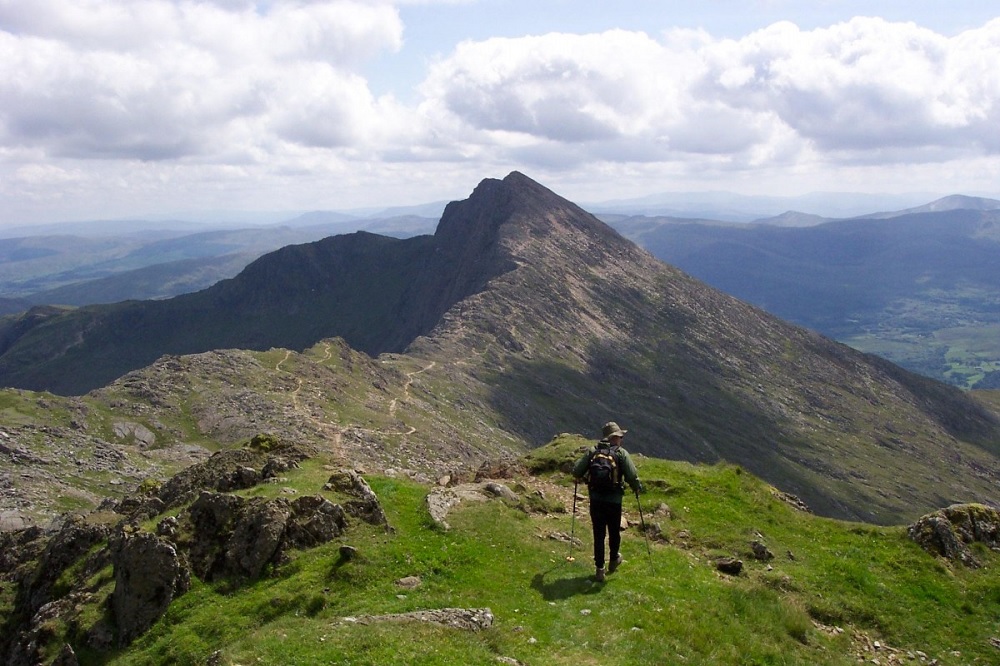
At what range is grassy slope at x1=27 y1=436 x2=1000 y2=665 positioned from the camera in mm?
17109

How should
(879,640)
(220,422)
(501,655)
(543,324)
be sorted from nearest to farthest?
(501,655)
(879,640)
(220,422)
(543,324)

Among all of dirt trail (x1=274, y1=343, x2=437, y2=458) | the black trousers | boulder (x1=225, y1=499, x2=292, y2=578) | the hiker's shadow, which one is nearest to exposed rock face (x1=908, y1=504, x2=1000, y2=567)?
the black trousers

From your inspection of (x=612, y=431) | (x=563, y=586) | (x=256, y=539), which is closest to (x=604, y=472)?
(x=612, y=431)

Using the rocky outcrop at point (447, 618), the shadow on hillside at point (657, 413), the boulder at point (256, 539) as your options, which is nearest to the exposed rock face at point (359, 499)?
the boulder at point (256, 539)

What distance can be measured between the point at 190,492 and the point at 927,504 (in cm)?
18288

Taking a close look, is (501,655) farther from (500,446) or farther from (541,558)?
(500,446)

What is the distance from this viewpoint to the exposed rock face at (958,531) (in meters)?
25.2

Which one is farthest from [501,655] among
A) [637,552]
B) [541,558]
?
[637,552]

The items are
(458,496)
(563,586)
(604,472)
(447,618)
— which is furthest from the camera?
(458,496)

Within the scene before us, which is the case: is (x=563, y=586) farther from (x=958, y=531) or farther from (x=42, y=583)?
(x=42, y=583)

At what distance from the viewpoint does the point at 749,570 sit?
24.2 m

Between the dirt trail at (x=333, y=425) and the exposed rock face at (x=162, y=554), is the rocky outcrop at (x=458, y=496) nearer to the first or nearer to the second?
the exposed rock face at (x=162, y=554)

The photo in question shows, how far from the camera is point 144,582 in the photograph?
22188 mm

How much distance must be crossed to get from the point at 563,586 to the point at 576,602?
4.20ft
